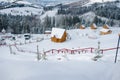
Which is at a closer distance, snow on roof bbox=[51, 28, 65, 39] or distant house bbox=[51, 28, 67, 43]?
distant house bbox=[51, 28, 67, 43]

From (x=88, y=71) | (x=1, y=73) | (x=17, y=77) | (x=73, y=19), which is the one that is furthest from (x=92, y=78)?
(x=73, y=19)

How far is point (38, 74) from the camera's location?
12.1m

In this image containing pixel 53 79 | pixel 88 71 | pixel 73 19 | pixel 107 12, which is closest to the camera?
pixel 53 79

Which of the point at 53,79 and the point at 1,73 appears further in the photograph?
the point at 1,73

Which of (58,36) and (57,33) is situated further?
(57,33)

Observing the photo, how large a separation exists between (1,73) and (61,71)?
3.33m

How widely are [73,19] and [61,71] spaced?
8473 centimetres

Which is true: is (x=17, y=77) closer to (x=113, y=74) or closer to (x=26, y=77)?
(x=26, y=77)

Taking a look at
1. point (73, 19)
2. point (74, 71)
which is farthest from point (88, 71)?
point (73, 19)

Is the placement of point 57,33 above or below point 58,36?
above

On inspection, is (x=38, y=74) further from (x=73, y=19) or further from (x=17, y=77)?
(x=73, y=19)

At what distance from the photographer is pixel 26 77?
11.6m

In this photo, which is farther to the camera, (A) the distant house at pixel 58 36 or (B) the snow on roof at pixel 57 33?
(B) the snow on roof at pixel 57 33

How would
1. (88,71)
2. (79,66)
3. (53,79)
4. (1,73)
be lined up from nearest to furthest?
(53,79)
(1,73)
(88,71)
(79,66)
